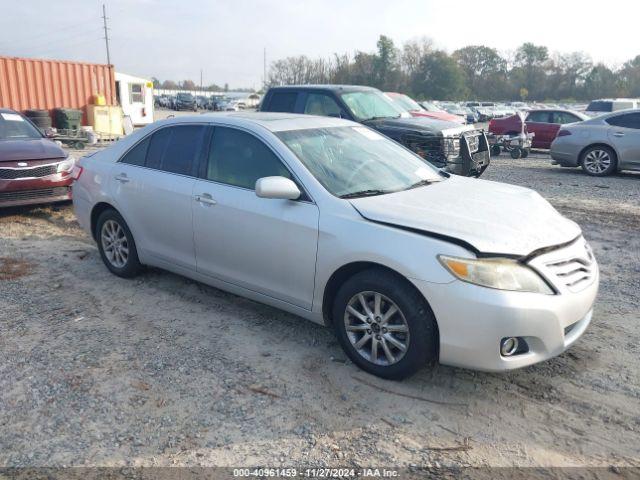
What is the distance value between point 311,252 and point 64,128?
1717cm

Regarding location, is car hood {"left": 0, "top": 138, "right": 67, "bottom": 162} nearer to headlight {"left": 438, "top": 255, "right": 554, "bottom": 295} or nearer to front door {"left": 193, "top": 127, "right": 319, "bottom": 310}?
front door {"left": 193, "top": 127, "right": 319, "bottom": 310}

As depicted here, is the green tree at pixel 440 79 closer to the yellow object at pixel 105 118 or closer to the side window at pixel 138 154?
the yellow object at pixel 105 118

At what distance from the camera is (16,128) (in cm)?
894

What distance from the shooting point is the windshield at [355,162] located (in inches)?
156

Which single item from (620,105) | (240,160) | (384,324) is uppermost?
(620,105)

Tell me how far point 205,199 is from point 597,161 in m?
10.6

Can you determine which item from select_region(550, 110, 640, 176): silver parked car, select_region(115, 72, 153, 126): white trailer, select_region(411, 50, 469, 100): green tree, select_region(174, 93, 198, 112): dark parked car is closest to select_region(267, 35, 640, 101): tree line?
select_region(411, 50, 469, 100): green tree

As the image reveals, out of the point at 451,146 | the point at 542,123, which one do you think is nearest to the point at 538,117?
Answer: the point at 542,123

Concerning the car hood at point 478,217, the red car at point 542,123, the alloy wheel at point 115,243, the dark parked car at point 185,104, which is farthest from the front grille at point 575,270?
the dark parked car at point 185,104

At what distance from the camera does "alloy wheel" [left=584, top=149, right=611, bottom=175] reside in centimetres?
1202

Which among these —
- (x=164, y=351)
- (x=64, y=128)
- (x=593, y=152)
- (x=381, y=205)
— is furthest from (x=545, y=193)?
(x=64, y=128)

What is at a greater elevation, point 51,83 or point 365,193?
point 51,83

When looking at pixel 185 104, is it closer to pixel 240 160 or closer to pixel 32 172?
pixel 32 172

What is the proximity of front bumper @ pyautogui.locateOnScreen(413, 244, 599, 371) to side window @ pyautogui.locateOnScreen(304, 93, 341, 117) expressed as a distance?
22.3 ft
